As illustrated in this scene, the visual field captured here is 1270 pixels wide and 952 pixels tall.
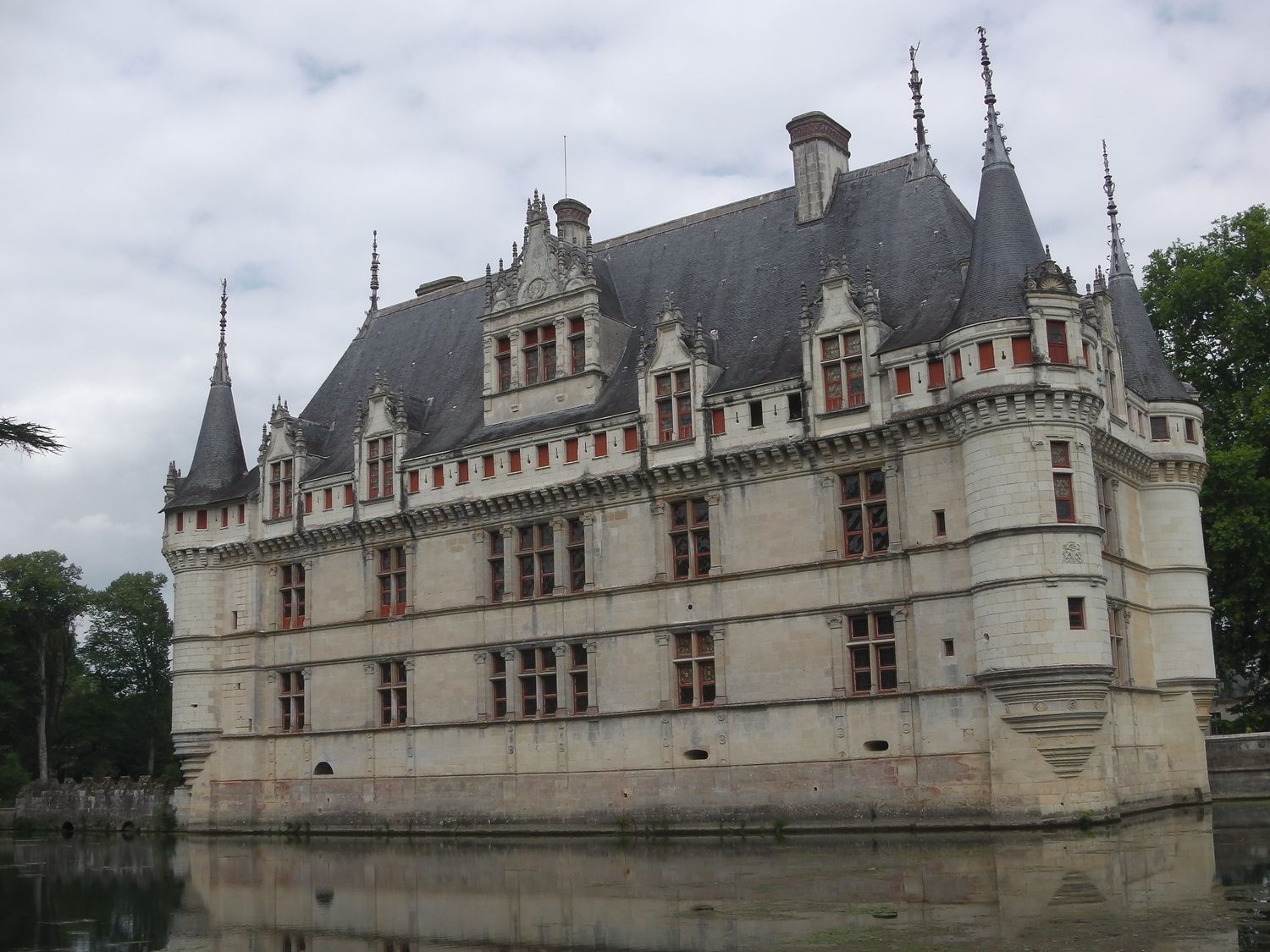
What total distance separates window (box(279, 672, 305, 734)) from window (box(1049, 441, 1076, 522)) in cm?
2012

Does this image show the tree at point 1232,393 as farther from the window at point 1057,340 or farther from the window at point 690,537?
the window at point 690,537

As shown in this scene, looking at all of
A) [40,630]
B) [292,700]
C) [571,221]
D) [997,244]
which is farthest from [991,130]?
[40,630]

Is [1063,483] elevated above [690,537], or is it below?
above

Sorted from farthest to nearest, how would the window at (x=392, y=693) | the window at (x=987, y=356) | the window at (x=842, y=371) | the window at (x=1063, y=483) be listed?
the window at (x=392, y=693), the window at (x=842, y=371), the window at (x=987, y=356), the window at (x=1063, y=483)

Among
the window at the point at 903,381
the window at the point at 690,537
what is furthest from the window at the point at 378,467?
the window at the point at 903,381

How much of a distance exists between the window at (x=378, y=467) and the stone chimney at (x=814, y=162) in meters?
11.9

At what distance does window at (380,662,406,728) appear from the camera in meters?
33.7

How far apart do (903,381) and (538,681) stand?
10857mm

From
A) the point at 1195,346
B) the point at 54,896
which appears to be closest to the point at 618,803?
the point at 54,896

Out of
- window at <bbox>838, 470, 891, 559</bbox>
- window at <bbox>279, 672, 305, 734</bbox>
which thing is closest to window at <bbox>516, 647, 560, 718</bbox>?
window at <bbox>279, 672, 305, 734</bbox>

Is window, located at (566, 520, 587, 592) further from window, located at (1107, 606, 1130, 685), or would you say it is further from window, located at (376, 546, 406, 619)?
window, located at (1107, 606, 1130, 685)

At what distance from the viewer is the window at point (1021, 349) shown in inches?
998

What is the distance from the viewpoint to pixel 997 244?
2656cm

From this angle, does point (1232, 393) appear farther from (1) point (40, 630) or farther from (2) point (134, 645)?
(2) point (134, 645)
